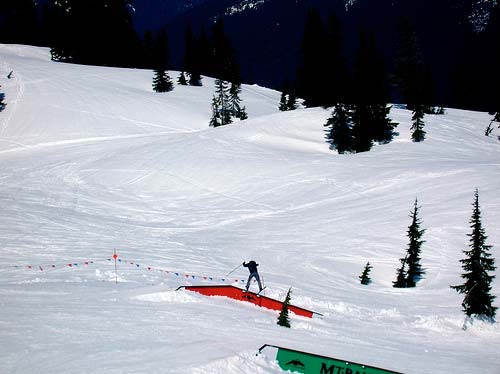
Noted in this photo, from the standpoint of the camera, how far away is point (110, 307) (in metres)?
10.7

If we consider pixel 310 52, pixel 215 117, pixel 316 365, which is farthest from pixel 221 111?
pixel 316 365

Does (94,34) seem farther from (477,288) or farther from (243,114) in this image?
(477,288)

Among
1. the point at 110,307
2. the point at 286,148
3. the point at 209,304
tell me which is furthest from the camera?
the point at 286,148

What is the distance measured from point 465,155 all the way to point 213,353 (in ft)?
116

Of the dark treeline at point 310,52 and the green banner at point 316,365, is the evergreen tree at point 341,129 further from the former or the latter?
the green banner at point 316,365

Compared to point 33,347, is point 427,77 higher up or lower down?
higher up

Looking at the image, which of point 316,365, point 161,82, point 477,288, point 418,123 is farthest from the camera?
point 161,82

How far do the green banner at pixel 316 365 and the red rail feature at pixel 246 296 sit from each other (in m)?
5.31

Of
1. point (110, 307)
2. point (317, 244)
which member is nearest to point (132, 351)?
point (110, 307)

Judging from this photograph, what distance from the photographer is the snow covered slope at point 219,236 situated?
912 cm

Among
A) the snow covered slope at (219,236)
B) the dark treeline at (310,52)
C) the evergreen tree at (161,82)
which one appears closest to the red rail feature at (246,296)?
the snow covered slope at (219,236)

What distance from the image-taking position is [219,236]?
915 inches

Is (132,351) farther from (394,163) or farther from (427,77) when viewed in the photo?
(427,77)

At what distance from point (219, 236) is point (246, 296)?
31.8ft
